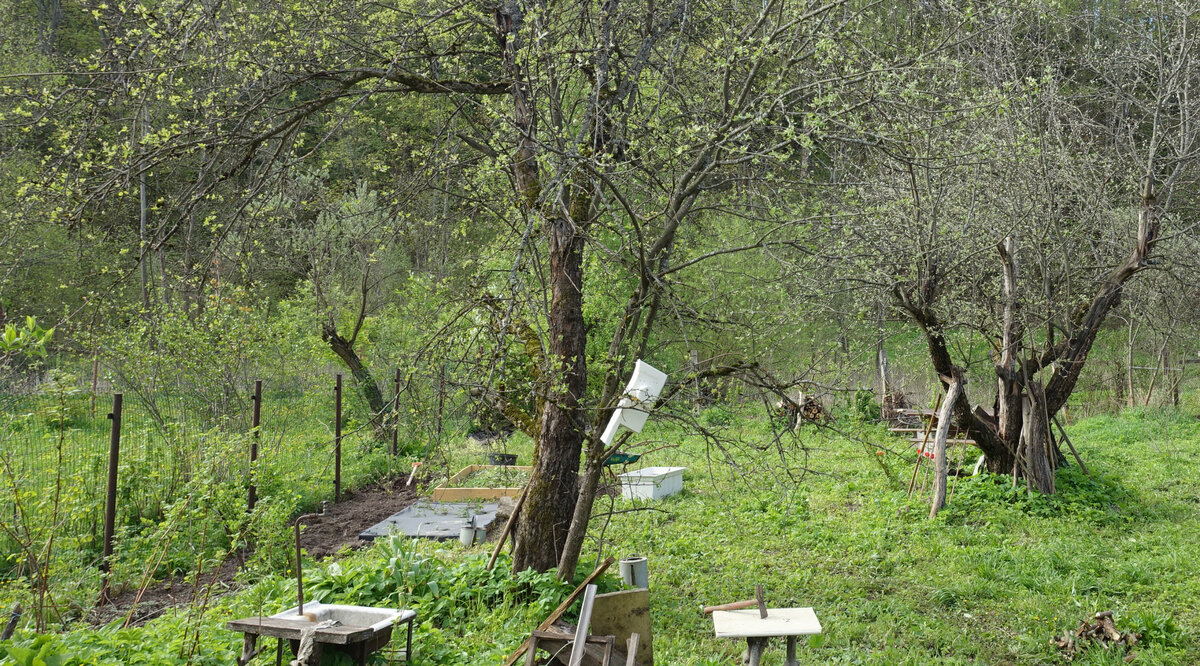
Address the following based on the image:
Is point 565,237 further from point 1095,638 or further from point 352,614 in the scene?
point 1095,638

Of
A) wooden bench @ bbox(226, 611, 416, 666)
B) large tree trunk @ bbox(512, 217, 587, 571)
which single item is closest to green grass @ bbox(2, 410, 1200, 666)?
large tree trunk @ bbox(512, 217, 587, 571)

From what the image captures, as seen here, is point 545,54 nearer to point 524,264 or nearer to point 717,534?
point 524,264

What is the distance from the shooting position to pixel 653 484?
10461mm

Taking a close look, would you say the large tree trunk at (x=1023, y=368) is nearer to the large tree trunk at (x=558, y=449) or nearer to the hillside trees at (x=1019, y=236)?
the hillside trees at (x=1019, y=236)

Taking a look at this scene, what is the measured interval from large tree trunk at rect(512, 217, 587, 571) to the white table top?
1935mm

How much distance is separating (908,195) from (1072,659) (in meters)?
5.77

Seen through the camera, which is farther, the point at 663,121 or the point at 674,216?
the point at 663,121

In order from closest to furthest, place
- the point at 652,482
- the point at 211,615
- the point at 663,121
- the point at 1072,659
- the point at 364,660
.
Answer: the point at 364,660 < the point at 211,615 < the point at 1072,659 < the point at 663,121 < the point at 652,482

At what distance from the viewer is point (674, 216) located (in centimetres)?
550

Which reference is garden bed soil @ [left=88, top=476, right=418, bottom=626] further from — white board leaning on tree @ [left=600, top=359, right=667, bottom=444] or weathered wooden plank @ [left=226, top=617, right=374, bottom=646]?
white board leaning on tree @ [left=600, top=359, right=667, bottom=444]

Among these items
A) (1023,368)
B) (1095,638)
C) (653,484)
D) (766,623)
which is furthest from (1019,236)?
(766,623)

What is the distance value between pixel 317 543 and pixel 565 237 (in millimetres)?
4698

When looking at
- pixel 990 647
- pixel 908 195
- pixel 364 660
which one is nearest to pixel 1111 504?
pixel 908 195

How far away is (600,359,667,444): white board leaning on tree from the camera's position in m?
5.04
